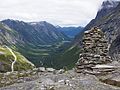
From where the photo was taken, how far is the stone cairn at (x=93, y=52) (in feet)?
173

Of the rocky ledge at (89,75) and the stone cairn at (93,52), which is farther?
the stone cairn at (93,52)

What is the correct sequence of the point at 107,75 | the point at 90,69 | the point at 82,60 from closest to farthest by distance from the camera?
the point at 107,75, the point at 90,69, the point at 82,60

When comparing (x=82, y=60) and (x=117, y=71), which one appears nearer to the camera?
(x=117, y=71)

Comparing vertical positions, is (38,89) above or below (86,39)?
below

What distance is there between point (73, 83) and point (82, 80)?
104 inches

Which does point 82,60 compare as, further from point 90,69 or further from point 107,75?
point 107,75

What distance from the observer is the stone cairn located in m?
52.9

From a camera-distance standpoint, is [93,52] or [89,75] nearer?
[89,75]

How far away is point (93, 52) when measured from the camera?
183ft

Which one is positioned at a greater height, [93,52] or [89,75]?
[93,52]

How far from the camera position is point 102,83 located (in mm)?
41562

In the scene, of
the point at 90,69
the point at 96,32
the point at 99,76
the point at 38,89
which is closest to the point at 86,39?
the point at 96,32

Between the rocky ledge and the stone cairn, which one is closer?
the rocky ledge

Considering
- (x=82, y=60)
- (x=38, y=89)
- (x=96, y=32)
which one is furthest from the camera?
(x=96, y=32)
